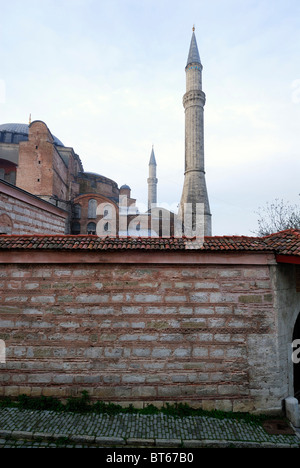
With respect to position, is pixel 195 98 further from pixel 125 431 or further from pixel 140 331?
pixel 125 431

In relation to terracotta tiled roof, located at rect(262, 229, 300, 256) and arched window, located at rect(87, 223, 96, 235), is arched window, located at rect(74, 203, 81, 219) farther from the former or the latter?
terracotta tiled roof, located at rect(262, 229, 300, 256)

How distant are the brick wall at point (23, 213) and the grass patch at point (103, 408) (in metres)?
5.02

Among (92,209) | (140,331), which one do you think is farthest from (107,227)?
(140,331)

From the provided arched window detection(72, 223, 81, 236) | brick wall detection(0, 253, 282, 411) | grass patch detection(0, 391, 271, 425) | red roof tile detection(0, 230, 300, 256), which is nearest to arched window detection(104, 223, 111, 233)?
arched window detection(72, 223, 81, 236)

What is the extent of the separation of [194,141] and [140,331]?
19883mm

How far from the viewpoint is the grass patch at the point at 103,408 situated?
13.9 feet

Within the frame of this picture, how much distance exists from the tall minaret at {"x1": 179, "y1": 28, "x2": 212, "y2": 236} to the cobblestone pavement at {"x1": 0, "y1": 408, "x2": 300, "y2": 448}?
17.3m

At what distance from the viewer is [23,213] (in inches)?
344

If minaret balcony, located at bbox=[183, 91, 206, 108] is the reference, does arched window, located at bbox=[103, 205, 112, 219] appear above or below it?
below

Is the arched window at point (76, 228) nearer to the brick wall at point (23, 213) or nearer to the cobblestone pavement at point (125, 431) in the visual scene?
the brick wall at point (23, 213)

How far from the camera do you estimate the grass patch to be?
13.9ft
